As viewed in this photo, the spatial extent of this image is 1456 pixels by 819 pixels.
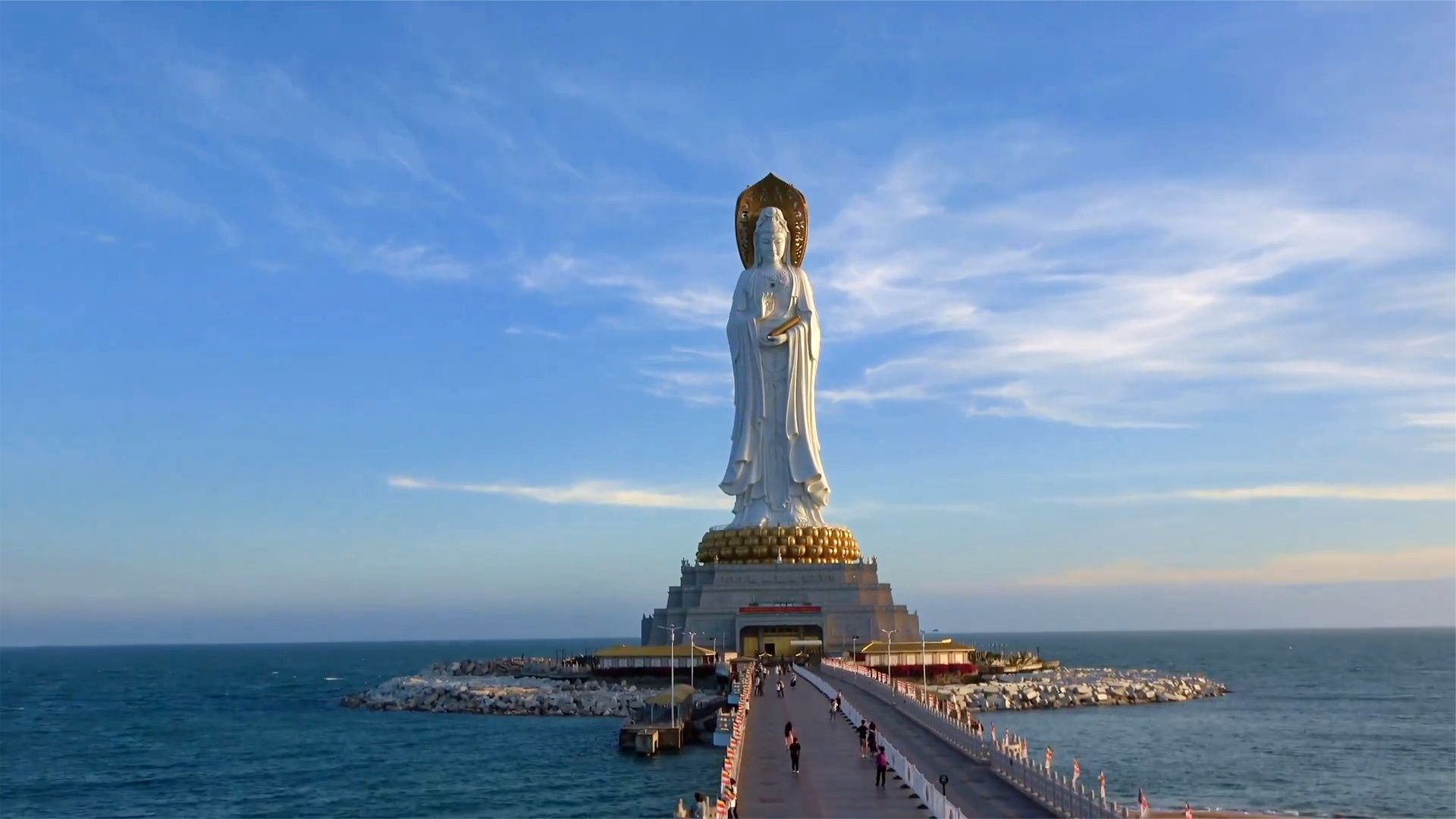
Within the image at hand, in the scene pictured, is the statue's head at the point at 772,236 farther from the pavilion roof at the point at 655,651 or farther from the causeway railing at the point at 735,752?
the causeway railing at the point at 735,752

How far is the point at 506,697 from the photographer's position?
147 ft

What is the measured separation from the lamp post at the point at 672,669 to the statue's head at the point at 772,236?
→ 15041mm

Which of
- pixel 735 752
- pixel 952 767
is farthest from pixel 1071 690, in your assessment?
pixel 735 752

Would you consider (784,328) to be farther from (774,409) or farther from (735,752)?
(735,752)

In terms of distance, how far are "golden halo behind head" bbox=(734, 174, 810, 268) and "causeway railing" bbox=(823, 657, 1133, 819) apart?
28.2 metres

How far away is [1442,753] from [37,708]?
55985mm

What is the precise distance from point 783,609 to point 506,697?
412 inches

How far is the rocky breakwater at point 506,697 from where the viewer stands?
42.9 metres

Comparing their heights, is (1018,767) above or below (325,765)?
above

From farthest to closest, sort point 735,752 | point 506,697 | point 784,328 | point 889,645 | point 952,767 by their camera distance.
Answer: point 784,328 → point 889,645 → point 506,697 → point 735,752 → point 952,767

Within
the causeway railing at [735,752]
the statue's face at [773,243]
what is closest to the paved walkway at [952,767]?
the causeway railing at [735,752]

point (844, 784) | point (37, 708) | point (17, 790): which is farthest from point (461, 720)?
point (37, 708)

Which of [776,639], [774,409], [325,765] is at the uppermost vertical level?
[774,409]

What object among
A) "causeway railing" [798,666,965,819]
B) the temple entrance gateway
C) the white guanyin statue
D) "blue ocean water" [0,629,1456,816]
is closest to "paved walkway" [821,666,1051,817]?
"causeway railing" [798,666,965,819]
